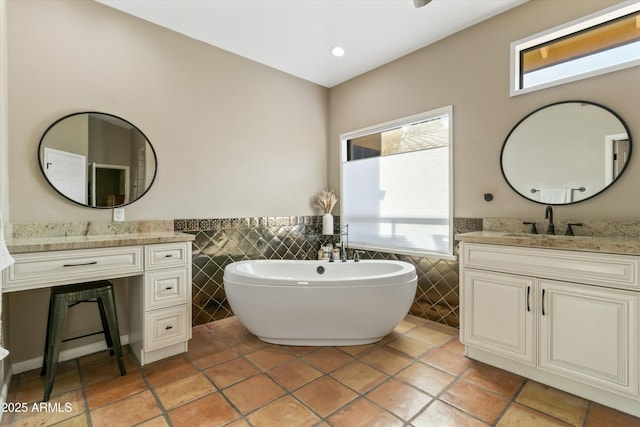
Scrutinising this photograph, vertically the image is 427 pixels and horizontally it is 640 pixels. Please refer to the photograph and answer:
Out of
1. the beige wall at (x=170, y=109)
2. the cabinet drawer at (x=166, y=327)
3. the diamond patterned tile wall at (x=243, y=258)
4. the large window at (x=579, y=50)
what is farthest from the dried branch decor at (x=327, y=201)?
the large window at (x=579, y=50)

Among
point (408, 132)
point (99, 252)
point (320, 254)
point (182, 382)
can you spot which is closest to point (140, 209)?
point (99, 252)

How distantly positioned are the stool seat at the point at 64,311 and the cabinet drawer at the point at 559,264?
8.47 feet

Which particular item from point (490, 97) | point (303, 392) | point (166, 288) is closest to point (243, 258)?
point (166, 288)

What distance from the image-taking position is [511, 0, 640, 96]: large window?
82.9 inches

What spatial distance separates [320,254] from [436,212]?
1.48 meters

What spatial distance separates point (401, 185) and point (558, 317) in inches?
75.6

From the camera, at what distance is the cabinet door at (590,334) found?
1.66m

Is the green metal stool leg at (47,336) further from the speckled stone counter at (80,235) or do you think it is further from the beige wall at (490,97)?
the beige wall at (490,97)

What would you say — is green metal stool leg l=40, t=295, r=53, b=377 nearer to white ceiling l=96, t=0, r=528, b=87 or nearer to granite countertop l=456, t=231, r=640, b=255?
white ceiling l=96, t=0, r=528, b=87

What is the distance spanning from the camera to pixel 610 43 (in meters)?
2.17

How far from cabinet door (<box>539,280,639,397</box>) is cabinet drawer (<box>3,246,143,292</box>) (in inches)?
111

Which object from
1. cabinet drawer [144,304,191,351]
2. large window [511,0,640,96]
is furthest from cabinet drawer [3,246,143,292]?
large window [511,0,640,96]

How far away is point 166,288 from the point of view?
2.32m

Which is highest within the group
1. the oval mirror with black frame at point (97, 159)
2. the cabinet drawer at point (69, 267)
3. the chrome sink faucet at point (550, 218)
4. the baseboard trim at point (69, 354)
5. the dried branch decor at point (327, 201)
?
the oval mirror with black frame at point (97, 159)
